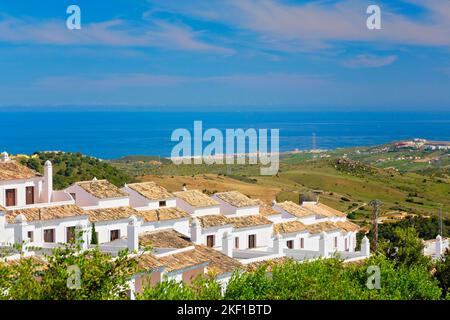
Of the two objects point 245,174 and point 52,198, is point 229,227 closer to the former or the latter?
point 52,198

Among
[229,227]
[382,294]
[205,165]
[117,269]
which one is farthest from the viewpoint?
[205,165]

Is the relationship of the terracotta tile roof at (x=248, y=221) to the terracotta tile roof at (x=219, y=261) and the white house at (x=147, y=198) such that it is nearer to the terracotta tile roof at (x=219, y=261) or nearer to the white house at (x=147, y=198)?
the white house at (x=147, y=198)

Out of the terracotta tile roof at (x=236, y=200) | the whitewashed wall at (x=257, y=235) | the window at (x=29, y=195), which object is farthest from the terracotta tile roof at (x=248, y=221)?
the window at (x=29, y=195)

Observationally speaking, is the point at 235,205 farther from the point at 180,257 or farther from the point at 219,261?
the point at 180,257

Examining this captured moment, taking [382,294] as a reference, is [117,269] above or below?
above

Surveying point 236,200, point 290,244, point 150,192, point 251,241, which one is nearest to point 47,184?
point 150,192

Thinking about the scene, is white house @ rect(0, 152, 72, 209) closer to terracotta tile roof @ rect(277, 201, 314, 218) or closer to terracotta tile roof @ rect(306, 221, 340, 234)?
terracotta tile roof @ rect(277, 201, 314, 218)
